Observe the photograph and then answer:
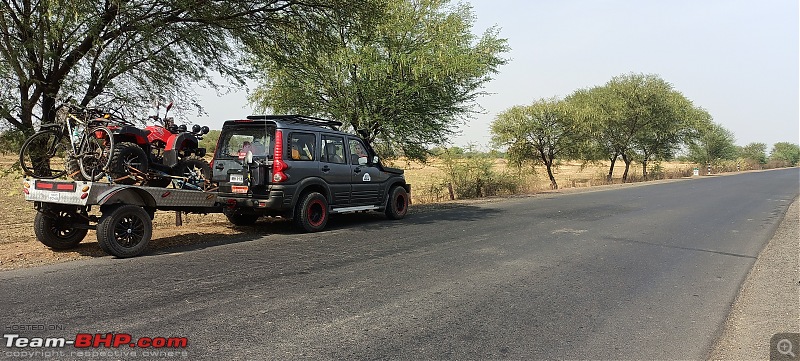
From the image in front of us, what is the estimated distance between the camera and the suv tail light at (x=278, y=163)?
8.73 m

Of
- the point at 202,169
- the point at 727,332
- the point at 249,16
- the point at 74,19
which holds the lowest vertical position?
the point at 727,332

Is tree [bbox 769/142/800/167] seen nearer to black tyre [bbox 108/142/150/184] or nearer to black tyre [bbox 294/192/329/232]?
black tyre [bbox 294/192/329/232]

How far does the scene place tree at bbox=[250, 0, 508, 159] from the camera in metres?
13.0

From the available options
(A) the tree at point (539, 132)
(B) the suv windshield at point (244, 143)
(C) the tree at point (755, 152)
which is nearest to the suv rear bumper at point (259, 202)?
(B) the suv windshield at point (244, 143)

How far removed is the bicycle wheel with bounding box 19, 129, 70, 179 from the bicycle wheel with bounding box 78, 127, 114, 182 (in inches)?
24.2

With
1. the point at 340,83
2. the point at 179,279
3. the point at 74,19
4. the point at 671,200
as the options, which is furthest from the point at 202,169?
the point at 671,200

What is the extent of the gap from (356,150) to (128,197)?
4.92 m

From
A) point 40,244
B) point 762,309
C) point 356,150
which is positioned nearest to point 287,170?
point 356,150

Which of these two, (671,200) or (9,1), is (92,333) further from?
(671,200)

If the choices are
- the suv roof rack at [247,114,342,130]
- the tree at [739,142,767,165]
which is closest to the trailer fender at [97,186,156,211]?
the suv roof rack at [247,114,342,130]

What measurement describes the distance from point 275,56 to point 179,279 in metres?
6.25

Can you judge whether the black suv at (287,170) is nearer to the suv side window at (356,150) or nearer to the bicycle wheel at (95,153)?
the suv side window at (356,150)

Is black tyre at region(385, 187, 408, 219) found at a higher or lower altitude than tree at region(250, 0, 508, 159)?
lower

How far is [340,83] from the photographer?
13.8 m
